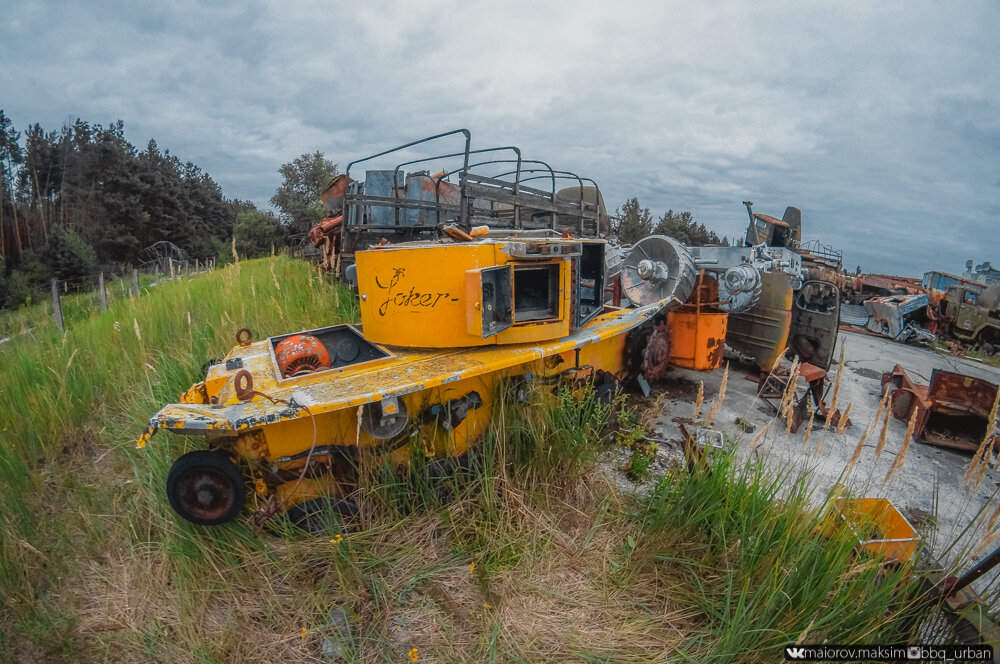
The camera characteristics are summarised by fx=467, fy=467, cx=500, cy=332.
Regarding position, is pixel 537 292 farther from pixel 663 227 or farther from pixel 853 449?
pixel 663 227

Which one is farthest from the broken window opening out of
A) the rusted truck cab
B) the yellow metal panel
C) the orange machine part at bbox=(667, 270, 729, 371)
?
the rusted truck cab

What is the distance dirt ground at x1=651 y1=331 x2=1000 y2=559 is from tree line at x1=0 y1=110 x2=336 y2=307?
19870 mm

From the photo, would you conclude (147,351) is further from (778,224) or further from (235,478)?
(778,224)

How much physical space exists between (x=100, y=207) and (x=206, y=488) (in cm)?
2889

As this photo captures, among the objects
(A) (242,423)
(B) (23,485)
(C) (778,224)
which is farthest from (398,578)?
(C) (778,224)

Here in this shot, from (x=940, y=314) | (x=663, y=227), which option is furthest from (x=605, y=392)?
(x=663, y=227)

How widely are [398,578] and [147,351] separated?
393cm

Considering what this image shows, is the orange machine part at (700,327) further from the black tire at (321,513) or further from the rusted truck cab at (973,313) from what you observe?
the rusted truck cab at (973,313)

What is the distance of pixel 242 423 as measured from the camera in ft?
6.98

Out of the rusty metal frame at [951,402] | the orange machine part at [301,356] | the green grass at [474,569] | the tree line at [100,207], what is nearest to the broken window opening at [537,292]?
the green grass at [474,569]

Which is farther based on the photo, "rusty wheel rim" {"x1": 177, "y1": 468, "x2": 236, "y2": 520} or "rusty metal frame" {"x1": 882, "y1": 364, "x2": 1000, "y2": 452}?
"rusty metal frame" {"x1": 882, "y1": 364, "x2": 1000, "y2": 452}

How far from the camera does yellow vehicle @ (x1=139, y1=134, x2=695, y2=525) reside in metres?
2.35

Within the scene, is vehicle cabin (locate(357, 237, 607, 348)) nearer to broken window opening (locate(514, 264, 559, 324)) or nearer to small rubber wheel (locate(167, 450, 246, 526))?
broken window opening (locate(514, 264, 559, 324))

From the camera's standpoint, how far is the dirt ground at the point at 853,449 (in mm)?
3346
